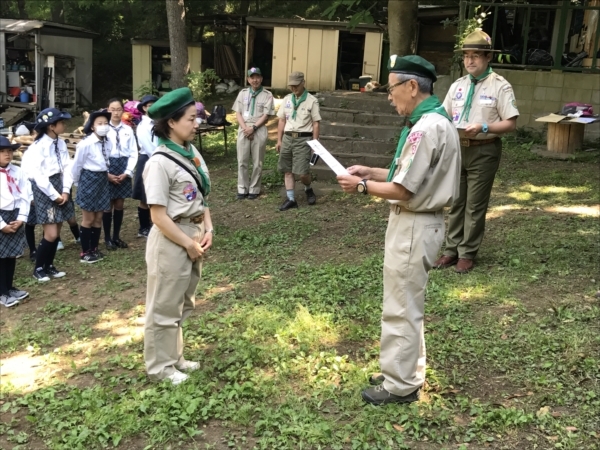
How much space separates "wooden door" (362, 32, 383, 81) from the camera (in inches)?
736

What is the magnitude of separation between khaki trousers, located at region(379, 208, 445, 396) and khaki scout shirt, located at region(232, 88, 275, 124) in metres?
6.52

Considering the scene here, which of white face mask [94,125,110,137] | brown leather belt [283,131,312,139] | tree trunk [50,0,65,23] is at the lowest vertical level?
brown leather belt [283,131,312,139]

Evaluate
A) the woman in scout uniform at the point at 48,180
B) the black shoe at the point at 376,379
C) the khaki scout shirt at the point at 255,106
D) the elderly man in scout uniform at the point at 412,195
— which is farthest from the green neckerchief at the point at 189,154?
the khaki scout shirt at the point at 255,106

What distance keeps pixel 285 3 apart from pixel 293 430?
22636mm

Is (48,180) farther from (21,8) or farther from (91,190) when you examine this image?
(21,8)

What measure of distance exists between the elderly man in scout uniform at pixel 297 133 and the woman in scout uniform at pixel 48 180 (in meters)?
3.18

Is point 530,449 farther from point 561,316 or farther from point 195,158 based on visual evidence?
point 195,158

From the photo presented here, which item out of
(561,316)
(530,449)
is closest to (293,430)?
(530,449)

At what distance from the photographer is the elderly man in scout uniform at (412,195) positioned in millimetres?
3129

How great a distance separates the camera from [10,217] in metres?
5.87

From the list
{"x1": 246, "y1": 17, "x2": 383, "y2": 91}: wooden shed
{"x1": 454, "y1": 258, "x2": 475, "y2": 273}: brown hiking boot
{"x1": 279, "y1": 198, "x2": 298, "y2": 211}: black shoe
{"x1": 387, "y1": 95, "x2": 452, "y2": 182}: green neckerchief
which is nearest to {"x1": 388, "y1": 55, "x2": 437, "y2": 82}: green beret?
{"x1": 387, "y1": 95, "x2": 452, "y2": 182}: green neckerchief

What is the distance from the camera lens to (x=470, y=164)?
17.5ft

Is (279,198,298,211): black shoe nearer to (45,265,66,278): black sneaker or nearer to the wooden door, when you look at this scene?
(45,265,66,278): black sneaker

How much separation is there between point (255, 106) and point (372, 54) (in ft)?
33.9
